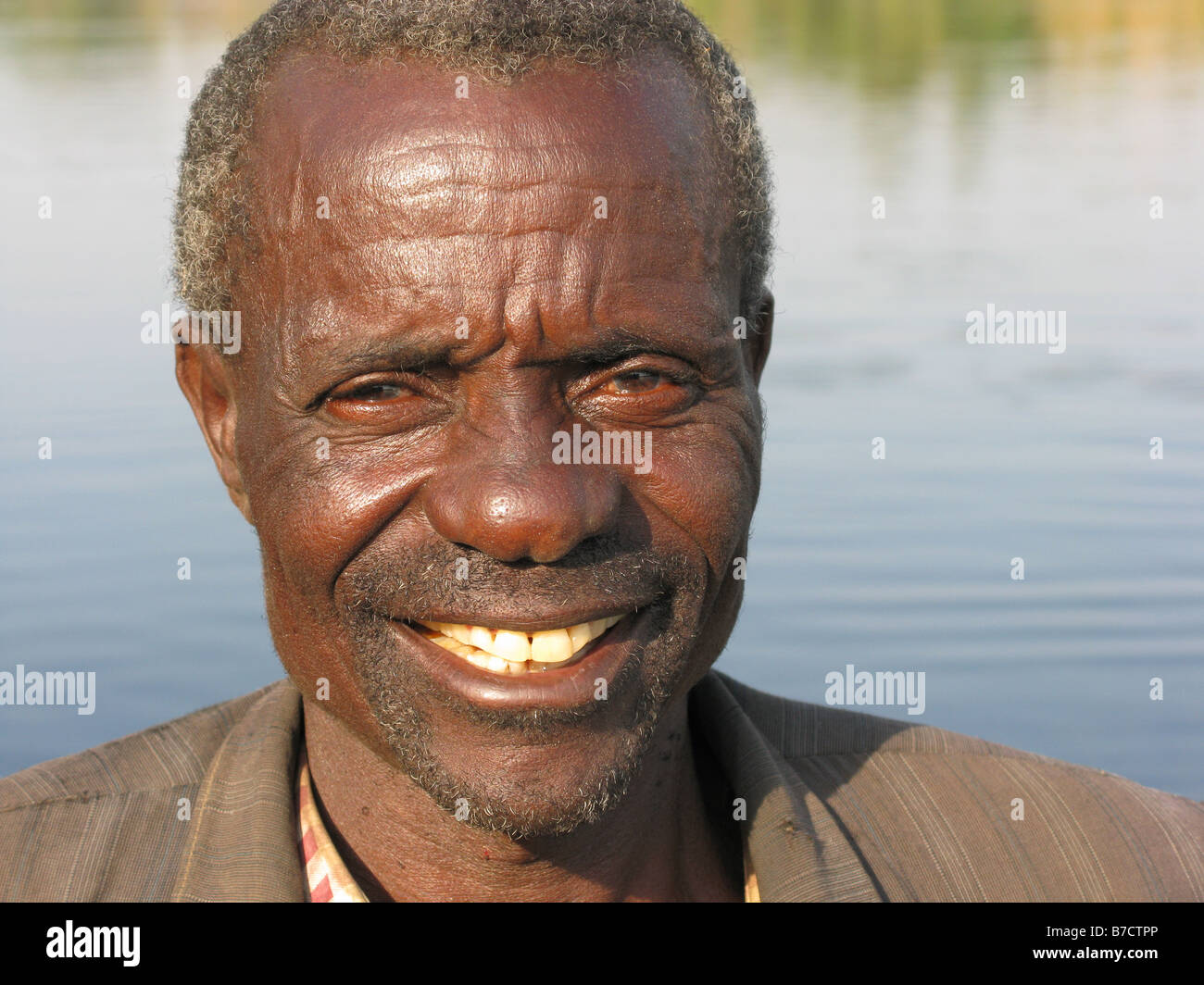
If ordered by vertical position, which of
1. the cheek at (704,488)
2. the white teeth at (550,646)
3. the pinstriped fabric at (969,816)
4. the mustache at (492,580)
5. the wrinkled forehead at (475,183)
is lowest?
the pinstriped fabric at (969,816)

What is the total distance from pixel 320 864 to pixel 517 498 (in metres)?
0.87

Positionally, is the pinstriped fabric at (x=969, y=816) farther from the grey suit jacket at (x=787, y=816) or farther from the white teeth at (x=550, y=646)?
the white teeth at (x=550, y=646)

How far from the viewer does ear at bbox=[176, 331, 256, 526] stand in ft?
10.2

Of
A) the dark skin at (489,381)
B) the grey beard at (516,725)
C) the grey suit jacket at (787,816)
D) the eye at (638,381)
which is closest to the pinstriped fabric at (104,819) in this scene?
the grey suit jacket at (787,816)

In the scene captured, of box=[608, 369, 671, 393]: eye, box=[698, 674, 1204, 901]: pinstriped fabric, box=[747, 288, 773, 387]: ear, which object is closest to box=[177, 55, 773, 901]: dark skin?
box=[608, 369, 671, 393]: eye

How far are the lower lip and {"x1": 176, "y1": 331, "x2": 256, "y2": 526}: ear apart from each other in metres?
0.52

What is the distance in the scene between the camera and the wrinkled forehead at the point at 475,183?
2691mm

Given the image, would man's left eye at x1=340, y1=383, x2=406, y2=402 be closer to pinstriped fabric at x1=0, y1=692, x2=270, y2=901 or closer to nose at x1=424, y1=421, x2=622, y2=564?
nose at x1=424, y1=421, x2=622, y2=564

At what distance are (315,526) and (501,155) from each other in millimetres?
686

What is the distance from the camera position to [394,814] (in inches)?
119

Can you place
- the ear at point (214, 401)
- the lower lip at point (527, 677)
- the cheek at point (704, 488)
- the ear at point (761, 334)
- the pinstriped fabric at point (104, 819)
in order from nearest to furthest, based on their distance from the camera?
1. the lower lip at point (527, 677)
2. the cheek at point (704, 488)
3. the pinstriped fabric at point (104, 819)
4. the ear at point (214, 401)
5. the ear at point (761, 334)

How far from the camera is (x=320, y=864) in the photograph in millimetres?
3016

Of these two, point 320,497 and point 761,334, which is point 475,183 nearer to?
point 320,497

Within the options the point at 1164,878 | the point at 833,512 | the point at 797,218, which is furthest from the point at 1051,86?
the point at 1164,878
